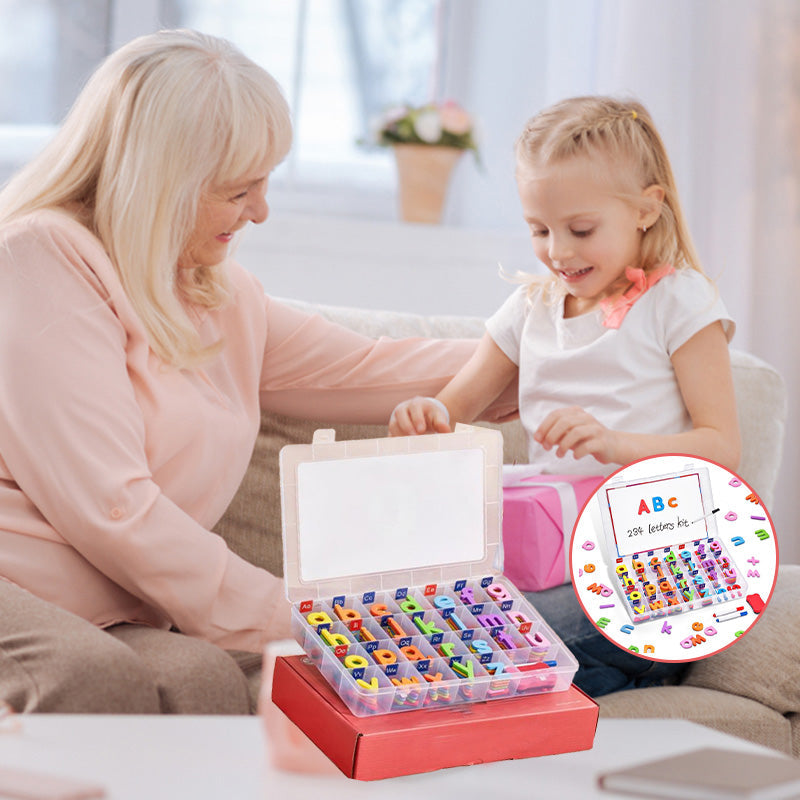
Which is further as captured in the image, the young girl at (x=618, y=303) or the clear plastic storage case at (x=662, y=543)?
the young girl at (x=618, y=303)

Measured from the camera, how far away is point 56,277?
1.09m

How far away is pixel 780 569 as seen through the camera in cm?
152

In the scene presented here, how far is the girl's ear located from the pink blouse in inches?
21.2

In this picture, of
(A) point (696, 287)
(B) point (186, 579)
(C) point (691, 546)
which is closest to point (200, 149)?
(B) point (186, 579)

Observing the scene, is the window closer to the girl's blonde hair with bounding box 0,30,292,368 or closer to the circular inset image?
the girl's blonde hair with bounding box 0,30,292,368

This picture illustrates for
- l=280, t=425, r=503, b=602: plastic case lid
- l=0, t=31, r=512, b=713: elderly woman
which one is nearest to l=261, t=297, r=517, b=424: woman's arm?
l=0, t=31, r=512, b=713: elderly woman

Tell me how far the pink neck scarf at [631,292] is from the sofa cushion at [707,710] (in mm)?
422

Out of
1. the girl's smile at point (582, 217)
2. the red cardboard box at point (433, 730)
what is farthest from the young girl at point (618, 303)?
the red cardboard box at point (433, 730)

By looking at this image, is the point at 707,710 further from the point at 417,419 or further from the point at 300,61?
the point at 300,61

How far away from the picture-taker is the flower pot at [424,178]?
7.80 feet

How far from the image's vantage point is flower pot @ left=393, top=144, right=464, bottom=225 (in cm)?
238

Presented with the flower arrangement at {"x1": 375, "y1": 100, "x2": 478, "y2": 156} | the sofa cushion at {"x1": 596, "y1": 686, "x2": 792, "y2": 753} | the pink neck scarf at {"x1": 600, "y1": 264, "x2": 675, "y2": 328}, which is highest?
the flower arrangement at {"x1": 375, "y1": 100, "x2": 478, "y2": 156}

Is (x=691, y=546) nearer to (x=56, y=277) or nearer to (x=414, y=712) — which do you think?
(x=414, y=712)

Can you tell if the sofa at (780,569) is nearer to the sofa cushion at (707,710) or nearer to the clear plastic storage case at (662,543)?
the sofa cushion at (707,710)
